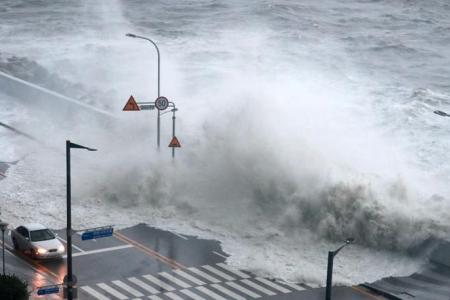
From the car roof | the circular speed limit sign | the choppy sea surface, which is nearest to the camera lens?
the car roof

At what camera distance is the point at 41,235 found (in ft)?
94.8

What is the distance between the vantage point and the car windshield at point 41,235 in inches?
1129

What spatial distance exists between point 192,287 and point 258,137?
1247 cm

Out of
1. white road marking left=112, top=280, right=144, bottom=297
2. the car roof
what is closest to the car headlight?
the car roof

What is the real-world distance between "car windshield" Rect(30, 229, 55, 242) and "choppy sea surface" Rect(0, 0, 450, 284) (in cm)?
268

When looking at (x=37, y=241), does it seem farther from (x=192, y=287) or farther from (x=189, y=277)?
(x=192, y=287)

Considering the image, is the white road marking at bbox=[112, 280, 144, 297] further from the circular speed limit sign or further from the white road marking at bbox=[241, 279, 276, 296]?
the circular speed limit sign

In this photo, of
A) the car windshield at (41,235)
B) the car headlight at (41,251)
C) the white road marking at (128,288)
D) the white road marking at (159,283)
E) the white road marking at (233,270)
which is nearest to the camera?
the white road marking at (128,288)

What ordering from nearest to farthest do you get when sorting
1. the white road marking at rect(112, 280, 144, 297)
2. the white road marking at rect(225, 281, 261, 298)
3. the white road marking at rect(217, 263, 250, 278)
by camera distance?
the white road marking at rect(112, 280, 144, 297) → the white road marking at rect(225, 281, 261, 298) → the white road marking at rect(217, 263, 250, 278)

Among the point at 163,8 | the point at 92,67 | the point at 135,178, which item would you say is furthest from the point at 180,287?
the point at 163,8

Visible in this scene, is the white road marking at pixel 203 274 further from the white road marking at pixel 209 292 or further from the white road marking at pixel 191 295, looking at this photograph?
the white road marking at pixel 191 295

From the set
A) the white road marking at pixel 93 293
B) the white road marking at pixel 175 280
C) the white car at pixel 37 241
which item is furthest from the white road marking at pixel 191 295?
the white car at pixel 37 241

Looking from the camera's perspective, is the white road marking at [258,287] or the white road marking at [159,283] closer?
the white road marking at [258,287]

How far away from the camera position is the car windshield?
28.7 m
